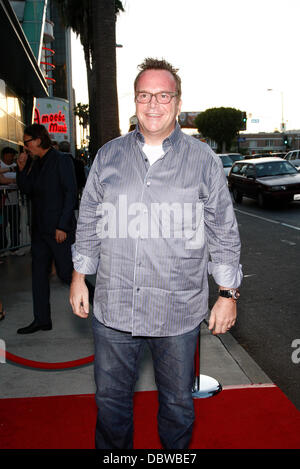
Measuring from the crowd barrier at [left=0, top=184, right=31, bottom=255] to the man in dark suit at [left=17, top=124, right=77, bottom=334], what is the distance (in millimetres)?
3768

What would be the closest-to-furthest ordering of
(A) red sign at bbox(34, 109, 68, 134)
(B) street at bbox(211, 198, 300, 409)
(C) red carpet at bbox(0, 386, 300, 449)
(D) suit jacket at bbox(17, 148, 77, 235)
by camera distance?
(C) red carpet at bbox(0, 386, 300, 449), (B) street at bbox(211, 198, 300, 409), (D) suit jacket at bbox(17, 148, 77, 235), (A) red sign at bbox(34, 109, 68, 134)

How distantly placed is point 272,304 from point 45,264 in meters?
2.82

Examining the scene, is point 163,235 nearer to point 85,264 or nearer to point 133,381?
point 85,264

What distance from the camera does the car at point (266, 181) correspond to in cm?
1617

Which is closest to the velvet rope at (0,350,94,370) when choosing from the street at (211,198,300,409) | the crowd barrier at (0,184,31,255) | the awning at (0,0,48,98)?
the street at (211,198,300,409)

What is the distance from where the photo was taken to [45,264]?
16.1 ft

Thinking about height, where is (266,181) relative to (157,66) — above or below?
above

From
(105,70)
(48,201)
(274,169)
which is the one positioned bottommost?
(48,201)

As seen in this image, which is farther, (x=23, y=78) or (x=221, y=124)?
(x=221, y=124)

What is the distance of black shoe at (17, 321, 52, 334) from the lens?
4.98 meters

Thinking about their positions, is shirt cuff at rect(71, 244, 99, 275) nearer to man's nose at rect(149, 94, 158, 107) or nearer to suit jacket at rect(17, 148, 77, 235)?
man's nose at rect(149, 94, 158, 107)

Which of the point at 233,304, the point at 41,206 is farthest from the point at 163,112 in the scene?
the point at 41,206

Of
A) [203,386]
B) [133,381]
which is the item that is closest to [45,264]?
[203,386]

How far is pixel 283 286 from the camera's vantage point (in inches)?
275
